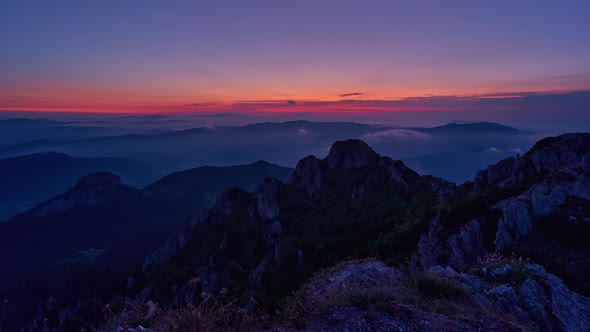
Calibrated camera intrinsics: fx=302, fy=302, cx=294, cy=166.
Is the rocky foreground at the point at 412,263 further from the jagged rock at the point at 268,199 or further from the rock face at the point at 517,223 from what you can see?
→ the jagged rock at the point at 268,199

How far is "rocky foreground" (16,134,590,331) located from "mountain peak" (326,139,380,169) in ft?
10.4

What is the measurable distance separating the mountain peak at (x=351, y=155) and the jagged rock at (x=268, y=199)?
17.5 meters

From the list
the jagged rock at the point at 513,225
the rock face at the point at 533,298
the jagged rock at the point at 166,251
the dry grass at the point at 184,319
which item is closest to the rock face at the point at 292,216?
the jagged rock at the point at 166,251

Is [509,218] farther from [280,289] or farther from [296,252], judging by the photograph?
[296,252]

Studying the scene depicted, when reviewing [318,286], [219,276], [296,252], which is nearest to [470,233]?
[318,286]

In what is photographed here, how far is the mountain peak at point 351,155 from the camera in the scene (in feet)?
265

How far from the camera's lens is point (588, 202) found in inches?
868

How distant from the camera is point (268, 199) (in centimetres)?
7975

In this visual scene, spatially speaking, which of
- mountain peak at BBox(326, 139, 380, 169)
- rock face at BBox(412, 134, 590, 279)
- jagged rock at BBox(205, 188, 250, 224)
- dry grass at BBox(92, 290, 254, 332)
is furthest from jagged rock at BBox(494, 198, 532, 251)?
jagged rock at BBox(205, 188, 250, 224)

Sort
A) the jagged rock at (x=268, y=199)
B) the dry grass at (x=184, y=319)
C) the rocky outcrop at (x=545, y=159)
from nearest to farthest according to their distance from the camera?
the dry grass at (x=184, y=319) < the rocky outcrop at (x=545, y=159) < the jagged rock at (x=268, y=199)

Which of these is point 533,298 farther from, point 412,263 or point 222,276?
point 222,276

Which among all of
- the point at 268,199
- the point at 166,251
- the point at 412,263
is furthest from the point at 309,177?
the point at 412,263

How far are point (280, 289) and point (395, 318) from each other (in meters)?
35.2

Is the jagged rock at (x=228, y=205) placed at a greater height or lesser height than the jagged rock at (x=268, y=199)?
lesser
